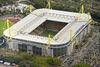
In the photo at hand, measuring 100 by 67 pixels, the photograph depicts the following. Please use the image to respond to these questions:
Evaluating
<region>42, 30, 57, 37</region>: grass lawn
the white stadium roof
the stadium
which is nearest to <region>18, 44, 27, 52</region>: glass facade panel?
the stadium

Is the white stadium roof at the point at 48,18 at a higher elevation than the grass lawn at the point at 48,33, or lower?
higher

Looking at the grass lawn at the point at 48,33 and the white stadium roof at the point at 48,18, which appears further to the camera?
the grass lawn at the point at 48,33

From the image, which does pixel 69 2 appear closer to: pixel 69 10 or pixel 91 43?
pixel 69 10

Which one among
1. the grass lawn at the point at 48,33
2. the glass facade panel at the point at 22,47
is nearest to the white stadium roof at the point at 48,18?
the glass facade panel at the point at 22,47

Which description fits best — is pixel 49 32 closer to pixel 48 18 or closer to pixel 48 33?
pixel 48 33

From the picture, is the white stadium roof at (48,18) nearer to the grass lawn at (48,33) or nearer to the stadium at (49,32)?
the stadium at (49,32)

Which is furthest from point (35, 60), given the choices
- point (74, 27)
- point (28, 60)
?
point (74, 27)

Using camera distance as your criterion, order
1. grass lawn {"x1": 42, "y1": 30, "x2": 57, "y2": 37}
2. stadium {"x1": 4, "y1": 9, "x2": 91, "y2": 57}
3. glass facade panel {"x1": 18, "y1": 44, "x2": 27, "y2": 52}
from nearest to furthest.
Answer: stadium {"x1": 4, "y1": 9, "x2": 91, "y2": 57} → glass facade panel {"x1": 18, "y1": 44, "x2": 27, "y2": 52} → grass lawn {"x1": 42, "y1": 30, "x2": 57, "y2": 37}

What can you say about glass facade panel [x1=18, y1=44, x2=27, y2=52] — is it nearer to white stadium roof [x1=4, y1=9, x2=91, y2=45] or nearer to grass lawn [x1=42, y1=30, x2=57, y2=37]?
white stadium roof [x1=4, y1=9, x2=91, y2=45]
